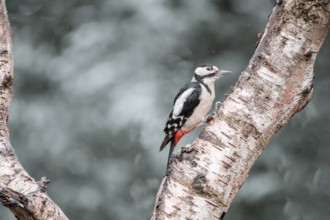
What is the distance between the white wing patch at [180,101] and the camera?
16.5 ft

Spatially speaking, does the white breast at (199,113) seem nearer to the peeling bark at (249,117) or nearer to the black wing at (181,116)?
the black wing at (181,116)

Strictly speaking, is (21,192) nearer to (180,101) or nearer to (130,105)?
(180,101)

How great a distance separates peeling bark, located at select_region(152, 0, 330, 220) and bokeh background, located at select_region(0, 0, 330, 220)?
4226 millimetres

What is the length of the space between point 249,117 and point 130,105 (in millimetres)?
4609

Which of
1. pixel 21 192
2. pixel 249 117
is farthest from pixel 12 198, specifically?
pixel 249 117

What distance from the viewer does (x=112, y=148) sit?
24.7 ft

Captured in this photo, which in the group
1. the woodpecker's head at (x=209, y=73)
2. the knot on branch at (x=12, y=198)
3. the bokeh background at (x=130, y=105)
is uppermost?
the bokeh background at (x=130, y=105)

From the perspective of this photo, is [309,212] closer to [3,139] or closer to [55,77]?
[55,77]

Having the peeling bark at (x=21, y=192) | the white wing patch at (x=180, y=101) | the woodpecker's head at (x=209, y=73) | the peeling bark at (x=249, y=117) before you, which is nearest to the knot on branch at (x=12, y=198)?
the peeling bark at (x=21, y=192)

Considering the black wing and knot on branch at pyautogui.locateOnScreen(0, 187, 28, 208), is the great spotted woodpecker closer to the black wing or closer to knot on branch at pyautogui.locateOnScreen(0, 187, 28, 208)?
the black wing

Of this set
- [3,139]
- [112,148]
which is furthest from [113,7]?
[3,139]

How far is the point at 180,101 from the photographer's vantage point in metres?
5.03

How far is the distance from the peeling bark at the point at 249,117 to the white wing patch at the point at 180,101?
1891mm

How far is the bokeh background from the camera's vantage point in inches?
291
